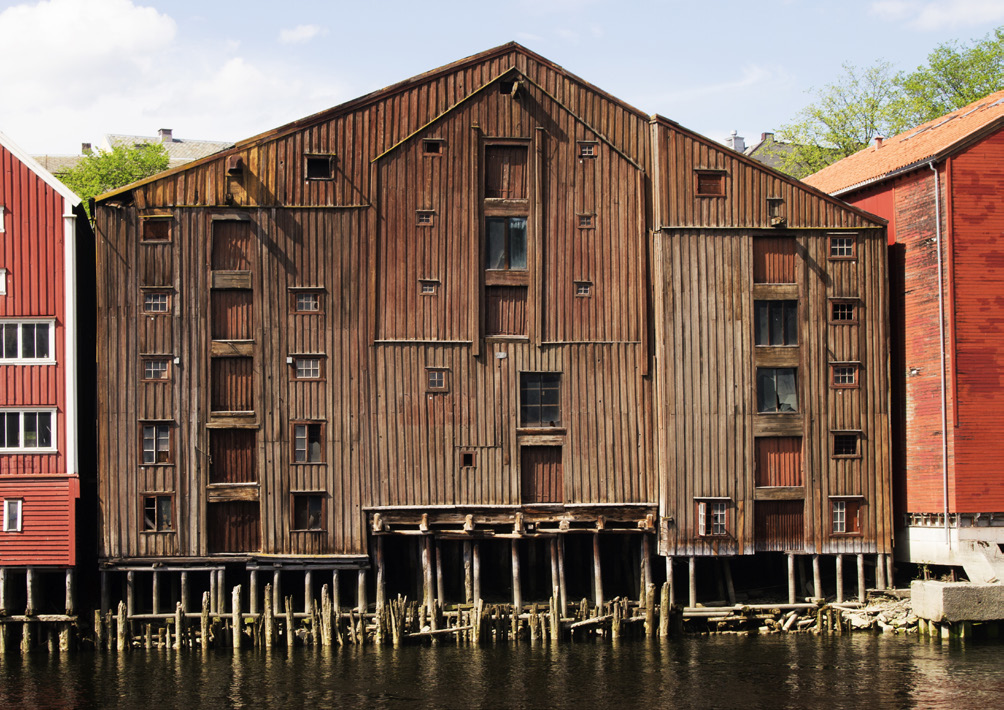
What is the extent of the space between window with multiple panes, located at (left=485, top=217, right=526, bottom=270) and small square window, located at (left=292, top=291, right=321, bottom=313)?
17.9 feet

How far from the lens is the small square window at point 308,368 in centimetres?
3853

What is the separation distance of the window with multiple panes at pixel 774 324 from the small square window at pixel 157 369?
60.6 feet

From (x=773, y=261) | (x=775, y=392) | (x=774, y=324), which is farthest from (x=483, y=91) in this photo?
(x=775, y=392)

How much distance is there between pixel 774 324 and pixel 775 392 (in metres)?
2.18

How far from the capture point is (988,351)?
1538 inches

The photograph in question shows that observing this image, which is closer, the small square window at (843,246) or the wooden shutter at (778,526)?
the wooden shutter at (778,526)

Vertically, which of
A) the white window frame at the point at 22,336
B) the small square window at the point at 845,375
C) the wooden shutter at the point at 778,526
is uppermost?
the white window frame at the point at 22,336

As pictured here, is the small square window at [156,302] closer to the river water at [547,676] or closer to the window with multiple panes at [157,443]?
the window with multiple panes at [157,443]

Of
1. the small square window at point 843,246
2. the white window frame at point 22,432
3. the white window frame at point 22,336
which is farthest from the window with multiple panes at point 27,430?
the small square window at point 843,246

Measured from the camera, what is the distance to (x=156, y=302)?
38.3 metres

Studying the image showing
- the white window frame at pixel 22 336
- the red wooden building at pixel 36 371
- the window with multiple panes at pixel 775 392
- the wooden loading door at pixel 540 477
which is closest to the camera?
the red wooden building at pixel 36 371

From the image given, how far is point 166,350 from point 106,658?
363 inches

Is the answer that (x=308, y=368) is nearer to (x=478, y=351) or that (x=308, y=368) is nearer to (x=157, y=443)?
(x=157, y=443)

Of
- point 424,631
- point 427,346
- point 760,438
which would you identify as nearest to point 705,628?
point 760,438
